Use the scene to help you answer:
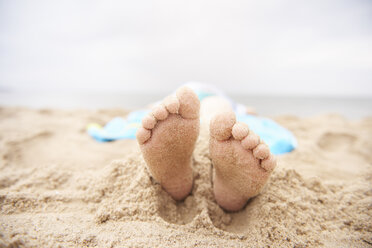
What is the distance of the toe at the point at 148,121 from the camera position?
631 millimetres

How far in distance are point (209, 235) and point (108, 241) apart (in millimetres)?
307

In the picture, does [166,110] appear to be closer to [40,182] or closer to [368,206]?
[40,182]

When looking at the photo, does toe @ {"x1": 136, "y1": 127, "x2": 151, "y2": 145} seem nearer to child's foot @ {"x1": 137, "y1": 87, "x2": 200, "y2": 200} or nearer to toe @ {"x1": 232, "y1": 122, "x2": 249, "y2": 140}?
child's foot @ {"x1": 137, "y1": 87, "x2": 200, "y2": 200}

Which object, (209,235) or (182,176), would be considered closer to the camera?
(209,235)

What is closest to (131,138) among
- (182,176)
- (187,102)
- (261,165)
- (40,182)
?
(40,182)

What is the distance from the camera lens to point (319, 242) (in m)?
0.63

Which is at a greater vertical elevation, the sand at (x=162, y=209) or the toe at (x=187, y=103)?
the toe at (x=187, y=103)

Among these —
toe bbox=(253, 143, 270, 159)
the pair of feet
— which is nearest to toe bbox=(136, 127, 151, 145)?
Answer: the pair of feet

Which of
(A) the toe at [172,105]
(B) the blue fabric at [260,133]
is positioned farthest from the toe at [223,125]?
(B) the blue fabric at [260,133]

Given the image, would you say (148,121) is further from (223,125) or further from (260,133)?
(260,133)

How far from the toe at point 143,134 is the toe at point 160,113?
0.06 metres

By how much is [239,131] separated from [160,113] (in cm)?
26

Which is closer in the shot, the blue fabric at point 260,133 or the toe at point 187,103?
the toe at point 187,103

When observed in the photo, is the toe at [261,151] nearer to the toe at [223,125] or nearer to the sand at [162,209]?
the toe at [223,125]
